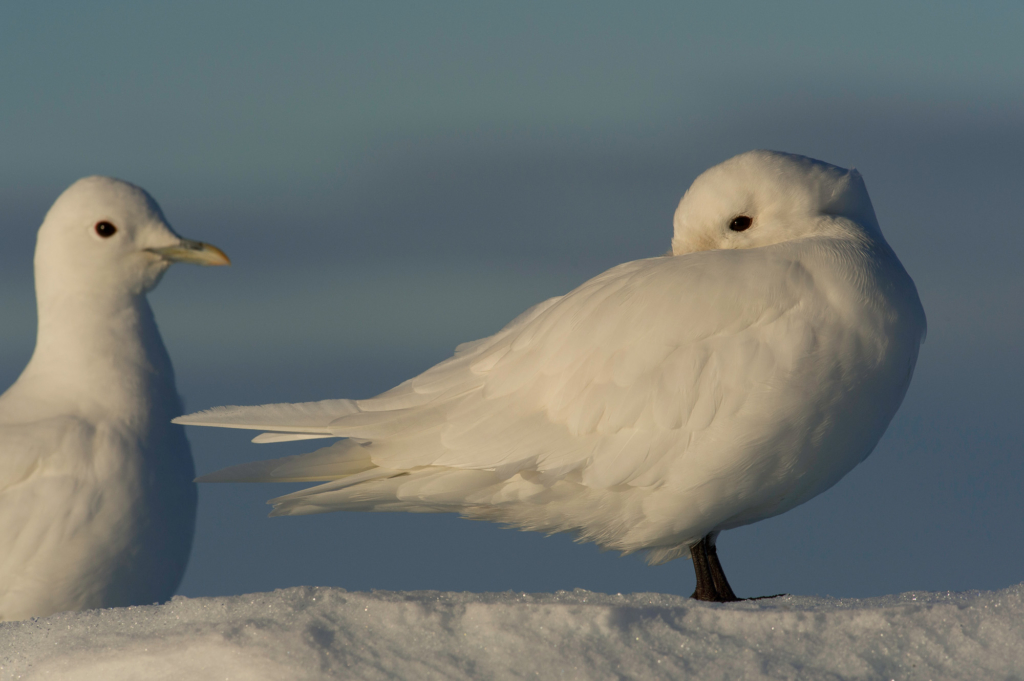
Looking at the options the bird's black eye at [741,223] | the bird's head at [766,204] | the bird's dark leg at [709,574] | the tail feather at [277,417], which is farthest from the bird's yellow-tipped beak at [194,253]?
the bird's dark leg at [709,574]

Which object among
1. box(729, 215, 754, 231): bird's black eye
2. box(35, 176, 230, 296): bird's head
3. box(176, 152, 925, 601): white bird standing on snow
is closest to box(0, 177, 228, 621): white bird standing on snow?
box(35, 176, 230, 296): bird's head

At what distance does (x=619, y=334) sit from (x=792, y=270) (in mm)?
790

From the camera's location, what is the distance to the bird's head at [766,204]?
511cm

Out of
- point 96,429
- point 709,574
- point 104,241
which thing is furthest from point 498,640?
point 104,241

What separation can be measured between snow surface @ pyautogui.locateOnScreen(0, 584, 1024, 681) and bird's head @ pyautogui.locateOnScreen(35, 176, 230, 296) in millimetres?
2790

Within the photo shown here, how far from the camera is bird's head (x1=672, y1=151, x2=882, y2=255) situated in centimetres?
511

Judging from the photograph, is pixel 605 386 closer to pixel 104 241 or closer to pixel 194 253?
pixel 194 253

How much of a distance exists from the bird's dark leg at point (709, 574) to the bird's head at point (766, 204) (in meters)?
1.45

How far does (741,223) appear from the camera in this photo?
17.1ft

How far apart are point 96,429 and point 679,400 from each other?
10.4 ft

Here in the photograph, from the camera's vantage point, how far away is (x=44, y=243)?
21.0ft

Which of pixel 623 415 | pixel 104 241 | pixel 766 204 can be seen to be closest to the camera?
pixel 623 415

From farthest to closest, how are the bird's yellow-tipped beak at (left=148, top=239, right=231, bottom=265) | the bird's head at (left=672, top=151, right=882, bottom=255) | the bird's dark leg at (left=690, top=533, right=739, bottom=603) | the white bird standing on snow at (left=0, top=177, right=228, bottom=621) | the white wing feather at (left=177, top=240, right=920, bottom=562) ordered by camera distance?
the bird's yellow-tipped beak at (left=148, top=239, right=231, bottom=265) → the white bird standing on snow at (left=0, top=177, right=228, bottom=621) → the bird's head at (left=672, top=151, right=882, bottom=255) → the bird's dark leg at (left=690, top=533, right=739, bottom=603) → the white wing feather at (left=177, top=240, right=920, bottom=562)

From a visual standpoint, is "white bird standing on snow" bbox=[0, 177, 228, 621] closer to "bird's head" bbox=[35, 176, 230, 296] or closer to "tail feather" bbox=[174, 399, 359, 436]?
"bird's head" bbox=[35, 176, 230, 296]
